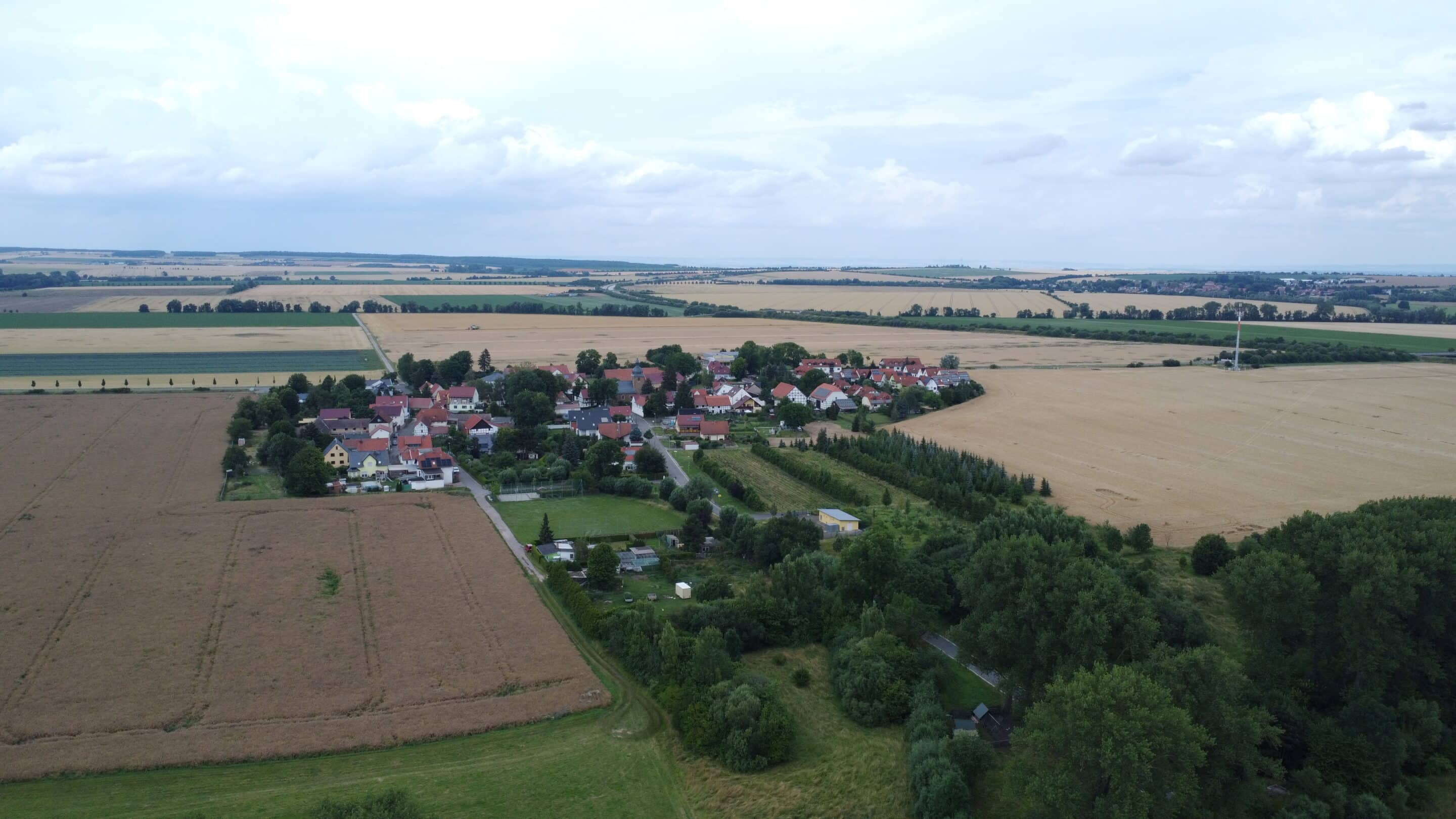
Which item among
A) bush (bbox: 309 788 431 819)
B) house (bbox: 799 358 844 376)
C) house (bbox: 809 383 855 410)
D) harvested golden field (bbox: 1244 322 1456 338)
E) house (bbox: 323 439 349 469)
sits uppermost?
harvested golden field (bbox: 1244 322 1456 338)

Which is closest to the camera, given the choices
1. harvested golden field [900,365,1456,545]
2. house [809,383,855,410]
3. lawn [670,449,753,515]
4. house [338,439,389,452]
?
harvested golden field [900,365,1456,545]

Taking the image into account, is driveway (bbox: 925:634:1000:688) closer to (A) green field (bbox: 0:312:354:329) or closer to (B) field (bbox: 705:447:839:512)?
(B) field (bbox: 705:447:839:512)

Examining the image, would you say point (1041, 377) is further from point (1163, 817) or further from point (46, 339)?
point (46, 339)

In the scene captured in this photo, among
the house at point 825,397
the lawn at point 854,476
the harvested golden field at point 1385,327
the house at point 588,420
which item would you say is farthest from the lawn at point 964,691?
the harvested golden field at point 1385,327

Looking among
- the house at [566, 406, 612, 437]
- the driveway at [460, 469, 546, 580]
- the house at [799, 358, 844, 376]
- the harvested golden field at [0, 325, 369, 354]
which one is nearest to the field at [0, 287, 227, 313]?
the harvested golden field at [0, 325, 369, 354]

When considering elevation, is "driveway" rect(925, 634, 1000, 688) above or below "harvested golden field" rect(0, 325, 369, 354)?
below

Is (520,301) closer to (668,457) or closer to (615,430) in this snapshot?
(615,430)
